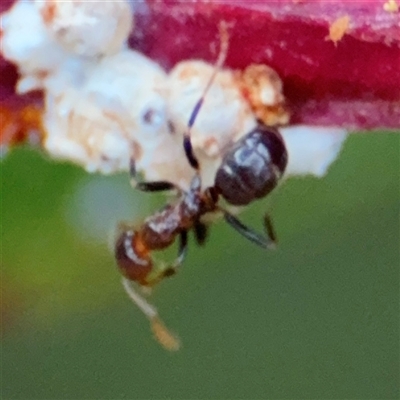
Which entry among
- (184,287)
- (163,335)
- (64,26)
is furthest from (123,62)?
(184,287)

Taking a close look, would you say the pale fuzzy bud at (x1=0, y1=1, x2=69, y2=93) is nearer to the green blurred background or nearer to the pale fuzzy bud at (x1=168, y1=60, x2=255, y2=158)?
the pale fuzzy bud at (x1=168, y1=60, x2=255, y2=158)

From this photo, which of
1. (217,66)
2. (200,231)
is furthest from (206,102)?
(200,231)

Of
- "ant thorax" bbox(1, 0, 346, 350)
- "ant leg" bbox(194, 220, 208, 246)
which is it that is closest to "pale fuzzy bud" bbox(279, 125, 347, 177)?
"ant thorax" bbox(1, 0, 346, 350)

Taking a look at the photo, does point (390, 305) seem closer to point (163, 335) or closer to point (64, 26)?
point (163, 335)

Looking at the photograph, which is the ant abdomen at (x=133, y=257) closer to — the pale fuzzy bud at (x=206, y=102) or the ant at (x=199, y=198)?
the ant at (x=199, y=198)

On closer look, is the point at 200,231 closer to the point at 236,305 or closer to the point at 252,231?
the point at 252,231

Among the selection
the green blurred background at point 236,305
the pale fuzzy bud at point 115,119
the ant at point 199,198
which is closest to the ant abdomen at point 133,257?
the ant at point 199,198
